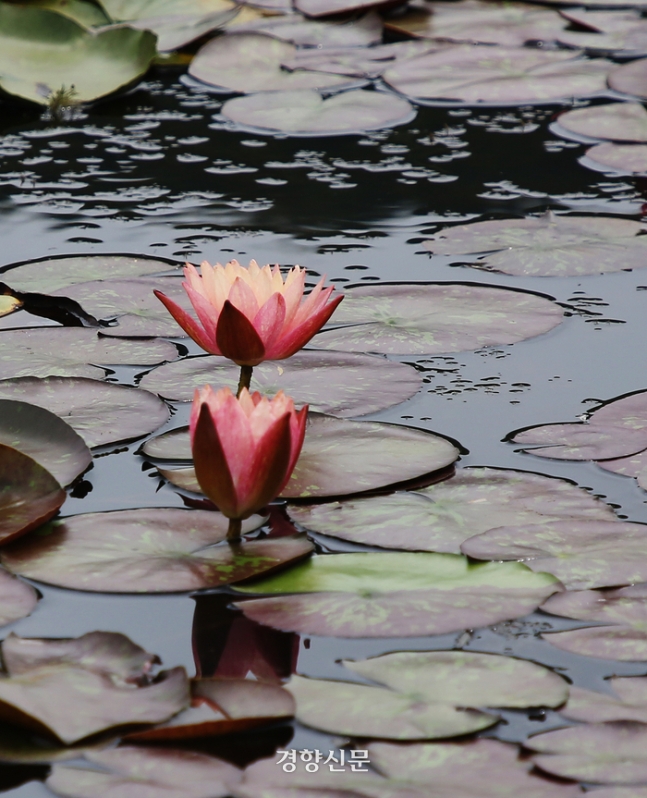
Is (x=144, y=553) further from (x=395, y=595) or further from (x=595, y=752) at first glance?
(x=595, y=752)

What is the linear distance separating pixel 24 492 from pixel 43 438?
153mm

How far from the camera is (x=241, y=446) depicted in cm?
127

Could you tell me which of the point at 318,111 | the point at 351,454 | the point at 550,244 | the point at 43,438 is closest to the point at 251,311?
the point at 351,454

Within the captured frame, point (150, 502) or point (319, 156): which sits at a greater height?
point (319, 156)

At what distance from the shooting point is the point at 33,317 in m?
2.03

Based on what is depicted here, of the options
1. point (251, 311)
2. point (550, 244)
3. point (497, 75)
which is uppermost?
point (497, 75)

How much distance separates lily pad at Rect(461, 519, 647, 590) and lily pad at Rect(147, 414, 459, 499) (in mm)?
194

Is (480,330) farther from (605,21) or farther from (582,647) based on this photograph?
(605,21)

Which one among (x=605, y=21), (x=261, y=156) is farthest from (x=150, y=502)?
(x=605, y=21)

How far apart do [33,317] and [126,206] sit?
0.72 metres

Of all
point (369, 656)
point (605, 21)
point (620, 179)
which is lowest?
point (369, 656)

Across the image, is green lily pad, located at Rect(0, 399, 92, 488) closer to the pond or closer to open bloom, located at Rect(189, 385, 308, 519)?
the pond

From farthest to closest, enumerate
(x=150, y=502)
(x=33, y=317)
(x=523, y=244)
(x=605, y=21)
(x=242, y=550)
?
(x=605, y=21) → (x=523, y=244) → (x=33, y=317) → (x=150, y=502) → (x=242, y=550)

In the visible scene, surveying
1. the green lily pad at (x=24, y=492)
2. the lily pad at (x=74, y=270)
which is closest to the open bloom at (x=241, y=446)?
the green lily pad at (x=24, y=492)
